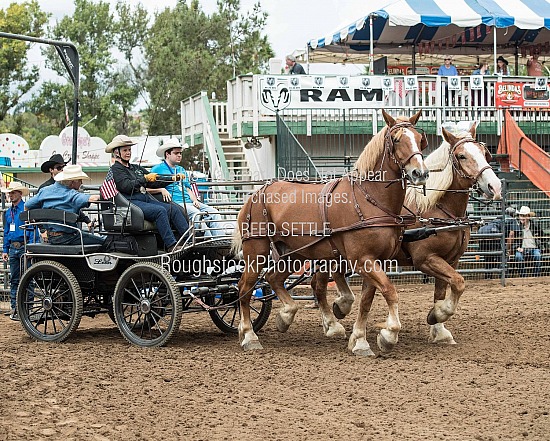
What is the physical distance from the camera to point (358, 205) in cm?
819

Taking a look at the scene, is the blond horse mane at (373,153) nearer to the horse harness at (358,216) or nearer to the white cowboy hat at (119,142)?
the horse harness at (358,216)

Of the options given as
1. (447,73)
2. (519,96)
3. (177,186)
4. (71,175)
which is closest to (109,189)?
(71,175)

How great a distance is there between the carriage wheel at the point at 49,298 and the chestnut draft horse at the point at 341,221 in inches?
66.3

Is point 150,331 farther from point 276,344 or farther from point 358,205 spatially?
point 358,205

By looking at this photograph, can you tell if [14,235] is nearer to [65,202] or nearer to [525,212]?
[65,202]

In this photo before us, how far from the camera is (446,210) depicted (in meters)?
8.98

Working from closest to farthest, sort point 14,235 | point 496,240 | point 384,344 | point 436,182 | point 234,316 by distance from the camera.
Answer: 1. point 384,344
2. point 436,182
3. point 234,316
4. point 14,235
5. point 496,240

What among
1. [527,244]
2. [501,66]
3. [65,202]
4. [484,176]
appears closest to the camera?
[484,176]

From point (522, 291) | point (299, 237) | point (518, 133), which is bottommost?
point (522, 291)

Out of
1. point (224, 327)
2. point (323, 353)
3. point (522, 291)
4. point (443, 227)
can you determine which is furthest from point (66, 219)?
point (522, 291)

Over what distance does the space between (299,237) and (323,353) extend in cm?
112

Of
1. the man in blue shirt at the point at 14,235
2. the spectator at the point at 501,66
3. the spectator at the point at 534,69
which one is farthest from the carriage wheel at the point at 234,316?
the spectator at the point at 534,69

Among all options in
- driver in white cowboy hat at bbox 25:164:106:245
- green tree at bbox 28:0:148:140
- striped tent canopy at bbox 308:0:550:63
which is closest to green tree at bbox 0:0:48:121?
green tree at bbox 28:0:148:140

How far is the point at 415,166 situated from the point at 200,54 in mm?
34677
